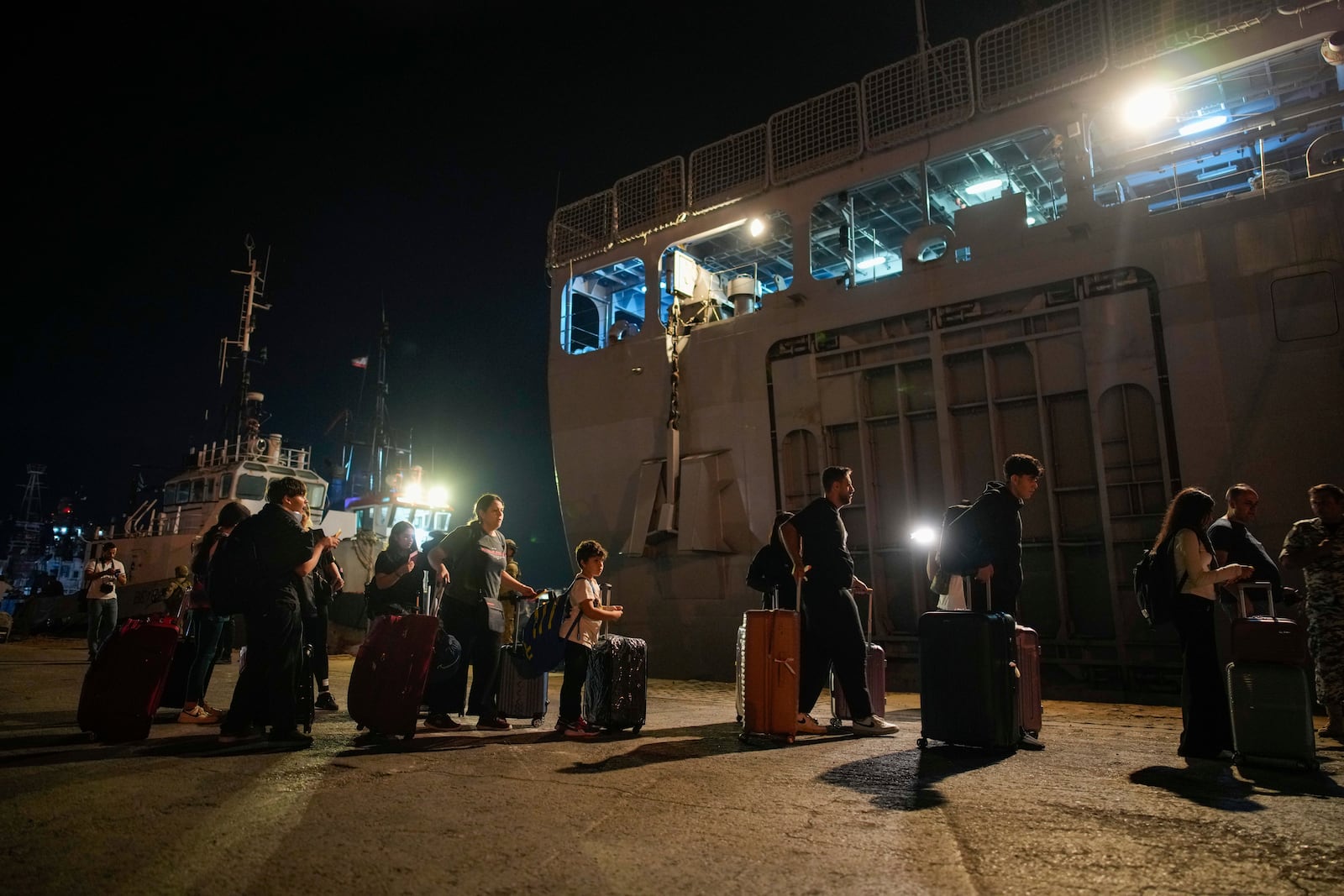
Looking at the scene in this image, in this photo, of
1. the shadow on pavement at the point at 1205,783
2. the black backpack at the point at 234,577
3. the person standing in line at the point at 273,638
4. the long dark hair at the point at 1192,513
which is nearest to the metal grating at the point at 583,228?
the person standing in line at the point at 273,638

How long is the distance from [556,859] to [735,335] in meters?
8.49

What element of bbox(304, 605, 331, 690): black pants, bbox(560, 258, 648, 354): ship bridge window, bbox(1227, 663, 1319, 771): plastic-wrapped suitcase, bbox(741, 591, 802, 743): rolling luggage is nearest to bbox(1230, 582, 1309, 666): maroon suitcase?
bbox(1227, 663, 1319, 771): plastic-wrapped suitcase

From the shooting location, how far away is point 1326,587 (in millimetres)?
4473

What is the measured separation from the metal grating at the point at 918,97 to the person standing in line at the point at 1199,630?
6.52 metres

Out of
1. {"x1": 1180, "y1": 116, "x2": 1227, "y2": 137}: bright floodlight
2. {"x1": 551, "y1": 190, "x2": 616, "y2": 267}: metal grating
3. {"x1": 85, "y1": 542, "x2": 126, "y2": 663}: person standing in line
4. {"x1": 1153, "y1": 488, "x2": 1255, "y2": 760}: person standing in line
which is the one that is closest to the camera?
{"x1": 1153, "y1": 488, "x2": 1255, "y2": 760}: person standing in line

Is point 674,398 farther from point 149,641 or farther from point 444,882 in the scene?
point 444,882

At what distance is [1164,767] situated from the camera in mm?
3621

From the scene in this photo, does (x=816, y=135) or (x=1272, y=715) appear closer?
(x=1272, y=715)

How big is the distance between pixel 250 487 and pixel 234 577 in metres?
16.4

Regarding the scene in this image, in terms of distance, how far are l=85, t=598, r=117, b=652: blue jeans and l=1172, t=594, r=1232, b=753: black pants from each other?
37.2 feet

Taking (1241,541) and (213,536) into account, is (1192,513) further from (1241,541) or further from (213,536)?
(213,536)

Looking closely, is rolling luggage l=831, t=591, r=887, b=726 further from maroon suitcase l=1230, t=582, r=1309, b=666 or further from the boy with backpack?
maroon suitcase l=1230, t=582, r=1309, b=666

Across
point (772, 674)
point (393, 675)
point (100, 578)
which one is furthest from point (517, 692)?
point (100, 578)

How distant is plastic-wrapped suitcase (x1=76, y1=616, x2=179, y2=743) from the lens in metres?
4.09
